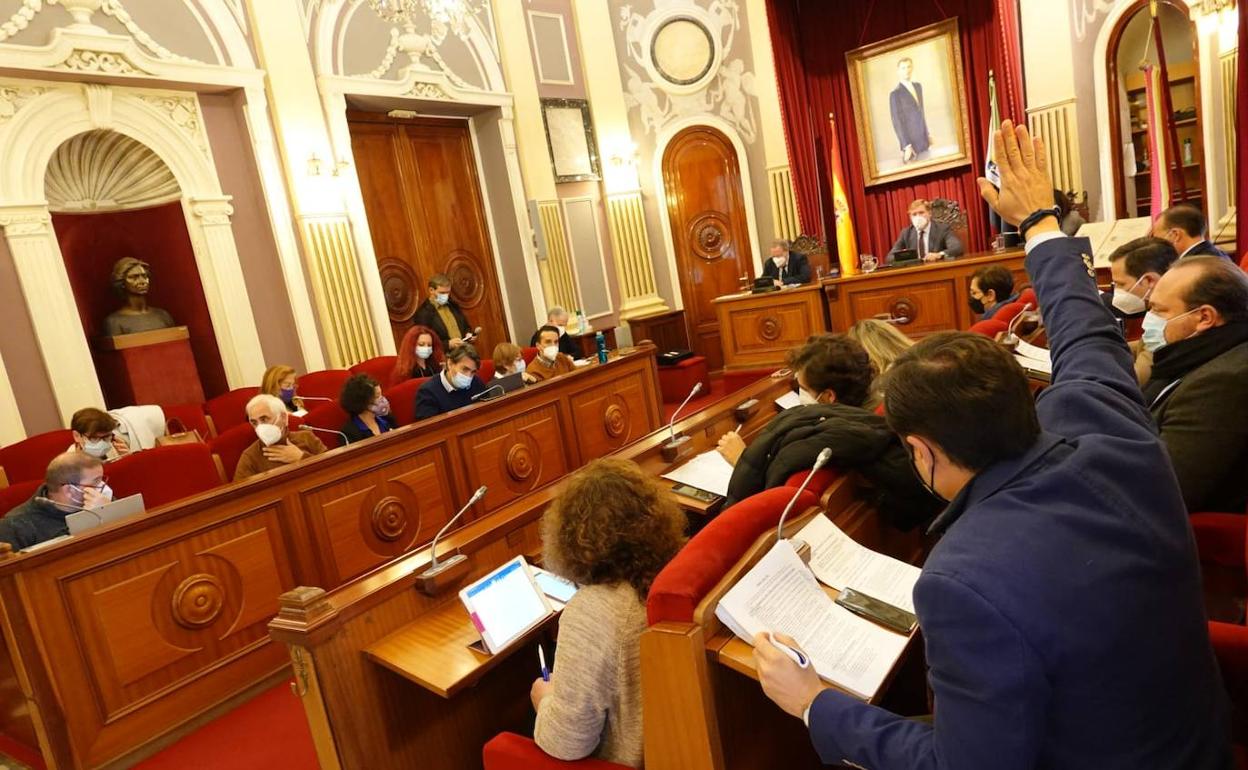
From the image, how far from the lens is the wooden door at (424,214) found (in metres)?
6.92

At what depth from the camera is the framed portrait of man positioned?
795cm

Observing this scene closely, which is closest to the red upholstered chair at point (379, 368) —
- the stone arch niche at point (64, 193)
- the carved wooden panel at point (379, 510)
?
the stone arch niche at point (64, 193)

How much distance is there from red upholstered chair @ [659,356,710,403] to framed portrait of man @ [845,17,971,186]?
3.18m

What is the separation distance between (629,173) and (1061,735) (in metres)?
8.09

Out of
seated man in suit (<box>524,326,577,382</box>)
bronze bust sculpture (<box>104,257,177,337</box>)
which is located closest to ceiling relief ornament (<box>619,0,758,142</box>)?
seated man in suit (<box>524,326,577,382</box>)

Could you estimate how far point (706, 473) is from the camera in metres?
2.62

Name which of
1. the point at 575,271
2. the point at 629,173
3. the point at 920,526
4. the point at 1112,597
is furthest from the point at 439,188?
the point at 1112,597

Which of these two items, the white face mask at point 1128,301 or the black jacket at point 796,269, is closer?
the white face mask at point 1128,301

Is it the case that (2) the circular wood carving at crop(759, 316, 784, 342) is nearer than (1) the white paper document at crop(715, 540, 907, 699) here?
No

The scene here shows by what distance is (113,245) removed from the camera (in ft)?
18.9

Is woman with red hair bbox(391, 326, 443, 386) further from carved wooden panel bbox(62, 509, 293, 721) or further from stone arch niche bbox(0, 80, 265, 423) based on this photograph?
carved wooden panel bbox(62, 509, 293, 721)

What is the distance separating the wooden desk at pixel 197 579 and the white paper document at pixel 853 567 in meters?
1.00

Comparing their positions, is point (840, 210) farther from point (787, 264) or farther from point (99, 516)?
point (99, 516)

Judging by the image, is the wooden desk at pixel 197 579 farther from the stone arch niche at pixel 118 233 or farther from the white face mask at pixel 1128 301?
the stone arch niche at pixel 118 233
